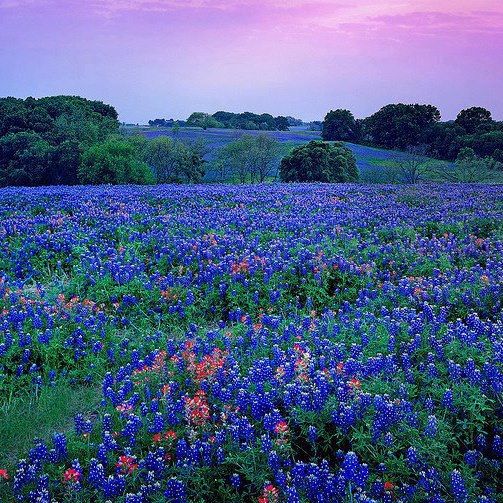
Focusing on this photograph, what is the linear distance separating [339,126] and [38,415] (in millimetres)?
72688

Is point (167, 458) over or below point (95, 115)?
below

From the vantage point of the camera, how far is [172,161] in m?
50.5

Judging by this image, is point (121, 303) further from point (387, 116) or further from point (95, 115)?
point (387, 116)

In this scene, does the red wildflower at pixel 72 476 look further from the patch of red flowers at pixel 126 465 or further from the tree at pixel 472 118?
the tree at pixel 472 118

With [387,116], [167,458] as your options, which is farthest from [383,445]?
[387,116]

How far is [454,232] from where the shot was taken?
12711mm

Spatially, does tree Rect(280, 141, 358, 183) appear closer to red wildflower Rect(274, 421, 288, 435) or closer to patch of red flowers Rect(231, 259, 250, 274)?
patch of red flowers Rect(231, 259, 250, 274)

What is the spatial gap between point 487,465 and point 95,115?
65184mm

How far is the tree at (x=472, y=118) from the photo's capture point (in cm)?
6688

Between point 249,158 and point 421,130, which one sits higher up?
point 421,130

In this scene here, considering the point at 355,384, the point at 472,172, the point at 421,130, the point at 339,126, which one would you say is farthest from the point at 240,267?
the point at 339,126

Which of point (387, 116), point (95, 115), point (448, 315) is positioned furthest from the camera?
point (387, 116)

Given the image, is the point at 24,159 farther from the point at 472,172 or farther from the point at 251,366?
the point at 251,366

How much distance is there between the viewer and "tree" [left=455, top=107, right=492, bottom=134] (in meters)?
66.9
